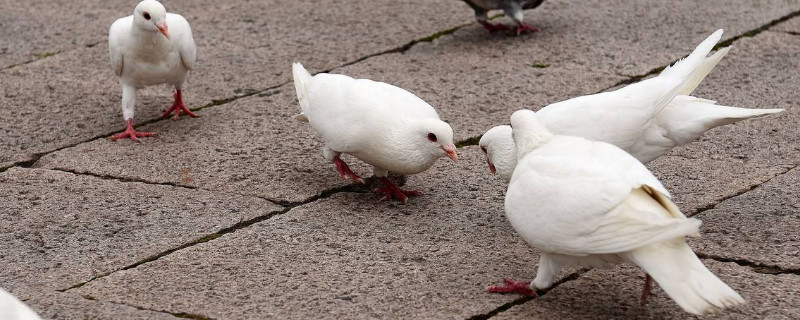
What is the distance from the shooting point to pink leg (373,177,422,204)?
15.3 ft

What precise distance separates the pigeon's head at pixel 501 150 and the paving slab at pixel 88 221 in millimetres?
891

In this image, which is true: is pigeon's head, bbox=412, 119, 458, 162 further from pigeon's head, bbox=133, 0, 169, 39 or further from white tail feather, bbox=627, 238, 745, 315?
pigeon's head, bbox=133, 0, 169, 39

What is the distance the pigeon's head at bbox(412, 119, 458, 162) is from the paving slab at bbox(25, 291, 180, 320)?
1.25 m

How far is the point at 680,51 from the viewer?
21.5ft

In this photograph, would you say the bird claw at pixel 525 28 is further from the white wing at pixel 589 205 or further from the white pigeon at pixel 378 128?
the white wing at pixel 589 205

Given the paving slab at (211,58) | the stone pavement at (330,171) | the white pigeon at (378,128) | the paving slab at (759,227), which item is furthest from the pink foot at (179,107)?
the paving slab at (759,227)

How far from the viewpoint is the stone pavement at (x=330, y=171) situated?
3.78m

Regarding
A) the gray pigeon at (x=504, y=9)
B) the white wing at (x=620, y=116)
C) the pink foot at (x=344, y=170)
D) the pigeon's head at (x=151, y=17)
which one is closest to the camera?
the white wing at (x=620, y=116)

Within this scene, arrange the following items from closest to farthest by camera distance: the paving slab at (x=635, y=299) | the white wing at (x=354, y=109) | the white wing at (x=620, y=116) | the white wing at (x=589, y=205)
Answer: the white wing at (x=589, y=205)
the paving slab at (x=635, y=299)
the white wing at (x=620, y=116)
the white wing at (x=354, y=109)

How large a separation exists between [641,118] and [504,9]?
2981 mm

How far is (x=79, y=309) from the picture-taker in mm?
3660

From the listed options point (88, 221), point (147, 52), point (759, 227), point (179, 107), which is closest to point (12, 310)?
point (88, 221)

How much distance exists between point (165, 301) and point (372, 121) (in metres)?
1.15

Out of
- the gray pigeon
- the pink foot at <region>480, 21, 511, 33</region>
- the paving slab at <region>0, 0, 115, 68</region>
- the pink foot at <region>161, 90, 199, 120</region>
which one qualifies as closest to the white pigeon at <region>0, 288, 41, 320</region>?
the pink foot at <region>161, 90, 199, 120</region>
